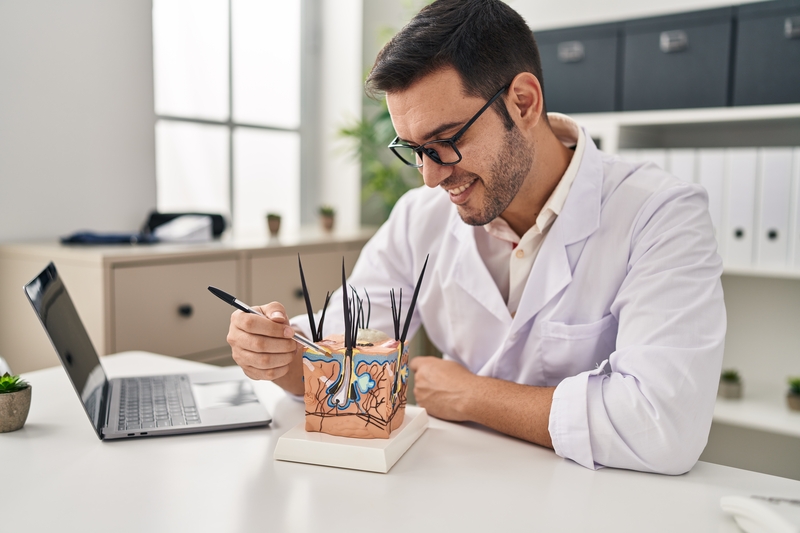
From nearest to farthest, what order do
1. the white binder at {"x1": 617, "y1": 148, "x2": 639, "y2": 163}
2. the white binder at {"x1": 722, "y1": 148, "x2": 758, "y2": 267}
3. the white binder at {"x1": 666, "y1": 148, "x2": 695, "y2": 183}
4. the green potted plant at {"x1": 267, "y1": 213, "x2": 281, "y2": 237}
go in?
the white binder at {"x1": 722, "y1": 148, "x2": 758, "y2": 267}, the white binder at {"x1": 666, "y1": 148, "x2": 695, "y2": 183}, the white binder at {"x1": 617, "y1": 148, "x2": 639, "y2": 163}, the green potted plant at {"x1": 267, "y1": 213, "x2": 281, "y2": 237}

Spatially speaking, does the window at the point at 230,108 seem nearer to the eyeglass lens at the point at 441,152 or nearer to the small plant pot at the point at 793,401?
the eyeglass lens at the point at 441,152

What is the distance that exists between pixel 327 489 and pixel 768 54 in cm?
197

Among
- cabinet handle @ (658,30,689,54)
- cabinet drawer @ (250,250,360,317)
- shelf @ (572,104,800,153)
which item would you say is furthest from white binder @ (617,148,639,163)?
cabinet drawer @ (250,250,360,317)

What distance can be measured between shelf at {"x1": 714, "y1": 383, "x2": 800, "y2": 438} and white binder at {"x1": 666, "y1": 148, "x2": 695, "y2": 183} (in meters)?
0.77

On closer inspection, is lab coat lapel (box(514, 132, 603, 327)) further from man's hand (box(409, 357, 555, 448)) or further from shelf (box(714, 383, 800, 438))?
shelf (box(714, 383, 800, 438))

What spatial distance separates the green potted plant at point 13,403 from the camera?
0.99 m

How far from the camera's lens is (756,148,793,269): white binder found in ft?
6.64

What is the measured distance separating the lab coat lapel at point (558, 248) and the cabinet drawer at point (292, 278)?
1.07m

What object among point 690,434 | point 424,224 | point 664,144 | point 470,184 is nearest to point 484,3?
point 470,184

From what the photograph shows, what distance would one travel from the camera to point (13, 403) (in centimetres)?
99

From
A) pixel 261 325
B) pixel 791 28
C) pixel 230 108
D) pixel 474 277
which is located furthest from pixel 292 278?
pixel 791 28

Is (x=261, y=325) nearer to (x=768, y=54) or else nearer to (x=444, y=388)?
(x=444, y=388)

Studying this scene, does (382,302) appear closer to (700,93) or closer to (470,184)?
(470,184)

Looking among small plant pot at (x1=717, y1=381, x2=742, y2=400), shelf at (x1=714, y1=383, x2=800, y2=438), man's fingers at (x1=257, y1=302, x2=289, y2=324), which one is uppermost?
man's fingers at (x1=257, y1=302, x2=289, y2=324)
